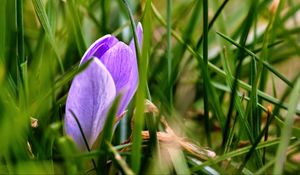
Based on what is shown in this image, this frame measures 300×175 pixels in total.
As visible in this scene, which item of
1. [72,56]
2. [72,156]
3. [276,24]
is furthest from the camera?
[72,56]

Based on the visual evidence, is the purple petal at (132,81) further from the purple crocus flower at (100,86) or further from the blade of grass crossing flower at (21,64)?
the blade of grass crossing flower at (21,64)

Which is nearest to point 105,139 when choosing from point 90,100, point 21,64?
point 90,100

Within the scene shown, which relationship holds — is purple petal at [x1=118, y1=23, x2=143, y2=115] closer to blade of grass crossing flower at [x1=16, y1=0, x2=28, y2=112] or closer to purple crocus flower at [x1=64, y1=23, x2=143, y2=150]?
purple crocus flower at [x1=64, y1=23, x2=143, y2=150]

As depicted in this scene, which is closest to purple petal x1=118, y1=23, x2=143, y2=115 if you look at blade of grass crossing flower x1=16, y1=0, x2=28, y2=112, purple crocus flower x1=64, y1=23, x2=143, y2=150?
purple crocus flower x1=64, y1=23, x2=143, y2=150

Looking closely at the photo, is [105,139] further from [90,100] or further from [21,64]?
[21,64]

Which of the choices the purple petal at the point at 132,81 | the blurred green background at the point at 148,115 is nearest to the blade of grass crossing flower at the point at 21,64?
the blurred green background at the point at 148,115

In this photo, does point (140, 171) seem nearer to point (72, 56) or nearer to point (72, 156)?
point (72, 156)

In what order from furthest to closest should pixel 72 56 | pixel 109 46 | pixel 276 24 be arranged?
pixel 72 56 < pixel 276 24 < pixel 109 46

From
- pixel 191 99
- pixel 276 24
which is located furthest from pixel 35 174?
pixel 191 99
